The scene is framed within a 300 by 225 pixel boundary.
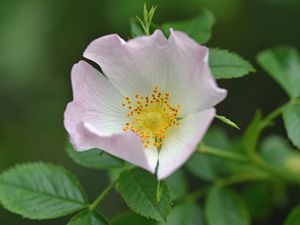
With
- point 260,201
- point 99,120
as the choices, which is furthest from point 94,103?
point 260,201

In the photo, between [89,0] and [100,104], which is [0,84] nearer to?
[89,0]

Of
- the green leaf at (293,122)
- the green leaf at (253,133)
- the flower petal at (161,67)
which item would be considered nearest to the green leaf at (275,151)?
the green leaf at (253,133)

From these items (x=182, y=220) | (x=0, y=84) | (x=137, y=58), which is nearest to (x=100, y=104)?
(x=137, y=58)

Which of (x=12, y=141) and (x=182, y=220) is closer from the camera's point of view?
(x=182, y=220)

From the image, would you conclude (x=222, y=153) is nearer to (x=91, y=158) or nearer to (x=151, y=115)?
(x=151, y=115)

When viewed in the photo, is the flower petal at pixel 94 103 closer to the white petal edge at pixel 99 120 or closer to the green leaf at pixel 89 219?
the white petal edge at pixel 99 120

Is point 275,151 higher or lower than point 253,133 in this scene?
lower
